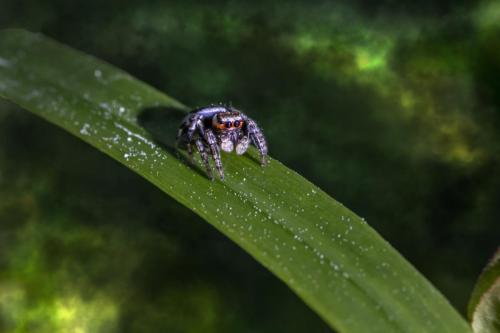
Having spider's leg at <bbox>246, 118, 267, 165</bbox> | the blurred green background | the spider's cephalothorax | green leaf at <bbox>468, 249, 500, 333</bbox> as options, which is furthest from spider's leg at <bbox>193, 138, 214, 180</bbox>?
green leaf at <bbox>468, 249, 500, 333</bbox>

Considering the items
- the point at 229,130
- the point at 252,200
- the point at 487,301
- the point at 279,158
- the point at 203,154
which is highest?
the point at 279,158

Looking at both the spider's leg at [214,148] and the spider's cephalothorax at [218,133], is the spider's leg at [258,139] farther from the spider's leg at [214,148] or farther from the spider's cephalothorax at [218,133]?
the spider's leg at [214,148]

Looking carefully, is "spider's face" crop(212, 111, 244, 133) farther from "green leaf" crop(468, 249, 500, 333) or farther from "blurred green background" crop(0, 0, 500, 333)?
"green leaf" crop(468, 249, 500, 333)

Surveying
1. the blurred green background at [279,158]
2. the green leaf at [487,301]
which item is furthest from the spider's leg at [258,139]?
the green leaf at [487,301]

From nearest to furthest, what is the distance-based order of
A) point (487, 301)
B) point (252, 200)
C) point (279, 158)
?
point (487, 301), point (252, 200), point (279, 158)

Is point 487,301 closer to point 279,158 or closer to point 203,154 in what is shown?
point 203,154

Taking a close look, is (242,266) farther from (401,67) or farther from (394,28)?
(394,28)

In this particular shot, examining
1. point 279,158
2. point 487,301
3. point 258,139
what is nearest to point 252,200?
point 258,139
